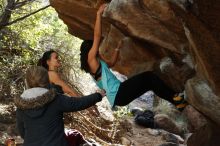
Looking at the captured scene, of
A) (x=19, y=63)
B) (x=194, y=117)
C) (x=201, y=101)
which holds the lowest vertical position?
(x=194, y=117)

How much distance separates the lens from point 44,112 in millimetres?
4586

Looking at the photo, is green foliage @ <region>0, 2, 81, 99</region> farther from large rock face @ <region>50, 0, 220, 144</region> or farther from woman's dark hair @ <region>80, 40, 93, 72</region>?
woman's dark hair @ <region>80, 40, 93, 72</region>

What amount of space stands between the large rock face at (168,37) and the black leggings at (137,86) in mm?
518

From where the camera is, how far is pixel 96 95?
15.7 feet

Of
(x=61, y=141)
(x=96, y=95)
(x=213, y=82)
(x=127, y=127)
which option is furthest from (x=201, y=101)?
(x=127, y=127)

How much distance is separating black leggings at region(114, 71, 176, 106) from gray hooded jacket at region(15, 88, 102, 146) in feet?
3.93

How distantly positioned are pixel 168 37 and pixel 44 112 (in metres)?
3.26

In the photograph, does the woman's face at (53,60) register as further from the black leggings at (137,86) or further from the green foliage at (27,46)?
the green foliage at (27,46)

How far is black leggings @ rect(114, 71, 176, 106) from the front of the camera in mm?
5833

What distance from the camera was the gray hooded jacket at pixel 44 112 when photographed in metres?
4.49

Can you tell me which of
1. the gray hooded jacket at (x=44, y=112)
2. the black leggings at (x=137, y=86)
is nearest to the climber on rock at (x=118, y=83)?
the black leggings at (x=137, y=86)

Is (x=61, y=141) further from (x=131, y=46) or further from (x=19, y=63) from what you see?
(x=19, y=63)

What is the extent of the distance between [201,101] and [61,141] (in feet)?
8.17

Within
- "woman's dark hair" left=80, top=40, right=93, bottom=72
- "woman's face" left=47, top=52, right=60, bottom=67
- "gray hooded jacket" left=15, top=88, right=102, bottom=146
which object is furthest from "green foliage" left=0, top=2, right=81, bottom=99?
"gray hooded jacket" left=15, top=88, right=102, bottom=146
